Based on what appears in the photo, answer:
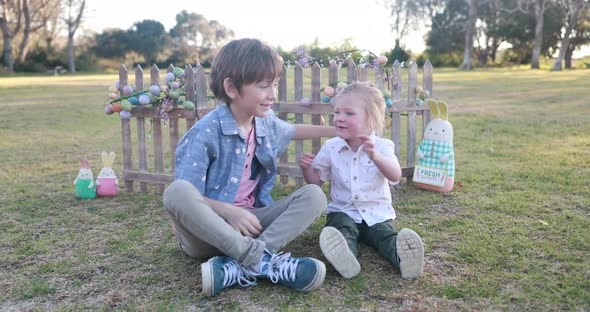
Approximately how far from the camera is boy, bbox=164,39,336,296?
250 cm

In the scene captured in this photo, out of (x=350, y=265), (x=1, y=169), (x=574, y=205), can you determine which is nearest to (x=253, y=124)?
(x=350, y=265)

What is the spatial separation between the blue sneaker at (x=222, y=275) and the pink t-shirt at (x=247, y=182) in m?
0.47

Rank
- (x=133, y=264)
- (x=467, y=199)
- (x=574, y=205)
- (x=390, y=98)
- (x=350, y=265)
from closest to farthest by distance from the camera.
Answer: (x=350, y=265)
(x=133, y=264)
(x=574, y=205)
(x=467, y=199)
(x=390, y=98)

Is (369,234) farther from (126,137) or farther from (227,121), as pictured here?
(126,137)

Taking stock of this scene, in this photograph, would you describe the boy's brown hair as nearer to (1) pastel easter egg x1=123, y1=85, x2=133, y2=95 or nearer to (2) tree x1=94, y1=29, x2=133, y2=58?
(1) pastel easter egg x1=123, y1=85, x2=133, y2=95

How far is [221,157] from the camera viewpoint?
2.90m

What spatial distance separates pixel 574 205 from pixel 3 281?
3.95 m

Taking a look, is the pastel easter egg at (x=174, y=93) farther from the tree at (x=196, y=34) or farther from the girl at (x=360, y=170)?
the tree at (x=196, y=34)

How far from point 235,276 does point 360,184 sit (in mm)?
1026

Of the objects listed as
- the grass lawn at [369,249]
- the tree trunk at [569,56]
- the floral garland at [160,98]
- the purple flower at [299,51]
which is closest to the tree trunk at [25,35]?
the grass lawn at [369,249]

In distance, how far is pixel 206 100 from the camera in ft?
15.3

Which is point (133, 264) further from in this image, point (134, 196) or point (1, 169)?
point (1, 169)

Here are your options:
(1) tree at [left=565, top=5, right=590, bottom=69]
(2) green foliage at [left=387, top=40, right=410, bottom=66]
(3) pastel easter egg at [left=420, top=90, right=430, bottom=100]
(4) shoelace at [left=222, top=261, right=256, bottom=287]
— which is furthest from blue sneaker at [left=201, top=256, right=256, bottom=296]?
(1) tree at [left=565, top=5, right=590, bottom=69]

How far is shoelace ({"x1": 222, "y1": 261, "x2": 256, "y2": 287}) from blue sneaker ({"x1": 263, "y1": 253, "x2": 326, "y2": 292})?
104mm
